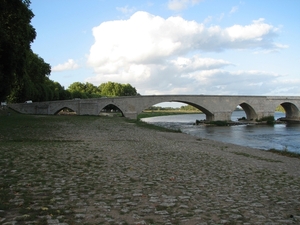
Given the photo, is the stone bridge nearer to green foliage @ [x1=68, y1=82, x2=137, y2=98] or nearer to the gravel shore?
the gravel shore

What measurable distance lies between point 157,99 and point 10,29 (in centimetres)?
4975

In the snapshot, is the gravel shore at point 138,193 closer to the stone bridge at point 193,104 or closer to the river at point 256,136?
the river at point 256,136

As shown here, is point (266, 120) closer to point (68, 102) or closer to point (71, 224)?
point (68, 102)

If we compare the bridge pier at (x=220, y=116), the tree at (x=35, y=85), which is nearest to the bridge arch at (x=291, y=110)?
the bridge pier at (x=220, y=116)

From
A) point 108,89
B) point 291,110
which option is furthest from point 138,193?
point 108,89

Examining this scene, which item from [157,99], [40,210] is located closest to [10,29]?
[40,210]

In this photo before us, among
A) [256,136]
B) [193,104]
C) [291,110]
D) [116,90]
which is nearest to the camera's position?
[256,136]

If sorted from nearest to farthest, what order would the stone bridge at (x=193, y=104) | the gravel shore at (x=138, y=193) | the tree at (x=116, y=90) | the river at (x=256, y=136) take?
the gravel shore at (x=138, y=193) → the river at (x=256, y=136) → the stone bridge at (x=193, y=104) → the tree at (x=116, y=90)

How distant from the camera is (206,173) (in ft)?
29.2

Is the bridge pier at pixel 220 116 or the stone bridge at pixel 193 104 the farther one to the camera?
the bridge pier at pixel 220 116

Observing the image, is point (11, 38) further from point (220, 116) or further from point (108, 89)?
point (108, 89)

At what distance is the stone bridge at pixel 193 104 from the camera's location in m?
57.6

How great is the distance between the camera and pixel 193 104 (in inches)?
2795

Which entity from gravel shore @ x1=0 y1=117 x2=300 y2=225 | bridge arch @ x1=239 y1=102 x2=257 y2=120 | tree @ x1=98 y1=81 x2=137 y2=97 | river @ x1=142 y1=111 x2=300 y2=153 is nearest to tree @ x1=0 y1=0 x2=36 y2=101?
gravel shore @ x1=0 y1=117 x2=300 y2=225
